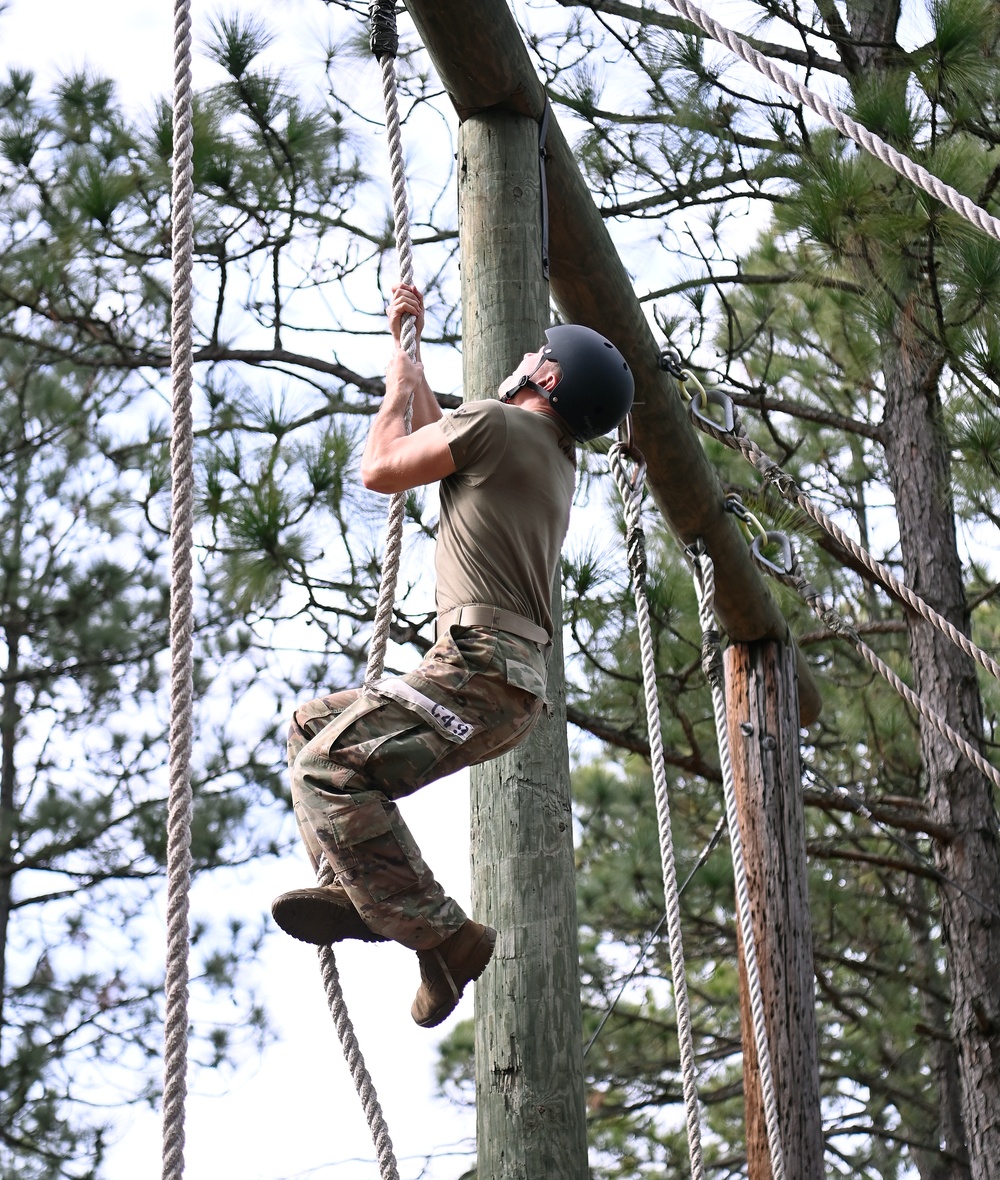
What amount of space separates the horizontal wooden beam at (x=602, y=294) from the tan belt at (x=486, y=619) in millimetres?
1242

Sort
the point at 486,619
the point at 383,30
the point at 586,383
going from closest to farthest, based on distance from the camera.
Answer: the point at 486,619 → the point at 586,383 → the point at 383,30

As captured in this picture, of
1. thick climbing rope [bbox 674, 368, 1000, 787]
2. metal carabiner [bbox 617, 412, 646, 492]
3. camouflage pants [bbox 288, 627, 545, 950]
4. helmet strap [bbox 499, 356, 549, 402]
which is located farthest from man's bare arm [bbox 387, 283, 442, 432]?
thick climbing rope [bbox 674, 368, 1000, 787]

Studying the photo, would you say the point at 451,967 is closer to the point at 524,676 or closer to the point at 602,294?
the point at 524,676

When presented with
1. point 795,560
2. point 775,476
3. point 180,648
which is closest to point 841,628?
point 795,560

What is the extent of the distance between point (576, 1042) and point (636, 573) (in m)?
1.54

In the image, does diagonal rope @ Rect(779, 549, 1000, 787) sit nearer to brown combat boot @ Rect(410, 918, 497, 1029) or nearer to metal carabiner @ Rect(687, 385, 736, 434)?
metal carabiner @ Rect(687, 385, 736, 434)

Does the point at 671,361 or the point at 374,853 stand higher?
the point at 671,361

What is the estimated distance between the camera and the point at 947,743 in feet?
20.9

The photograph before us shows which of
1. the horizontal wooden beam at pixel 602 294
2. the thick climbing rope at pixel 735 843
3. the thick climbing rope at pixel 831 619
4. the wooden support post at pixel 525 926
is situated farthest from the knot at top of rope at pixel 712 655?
the wooden support post at pixel 525 926

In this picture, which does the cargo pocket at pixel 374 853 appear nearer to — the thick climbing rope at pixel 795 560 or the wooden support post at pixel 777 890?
the thick climbing rope at pixel 795 560

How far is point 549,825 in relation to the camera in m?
2.67

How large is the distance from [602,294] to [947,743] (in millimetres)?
3545

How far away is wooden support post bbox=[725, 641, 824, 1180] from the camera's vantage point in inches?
182

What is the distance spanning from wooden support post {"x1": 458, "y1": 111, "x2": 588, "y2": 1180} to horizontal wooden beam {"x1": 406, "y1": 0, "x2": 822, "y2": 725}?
0.42 m
